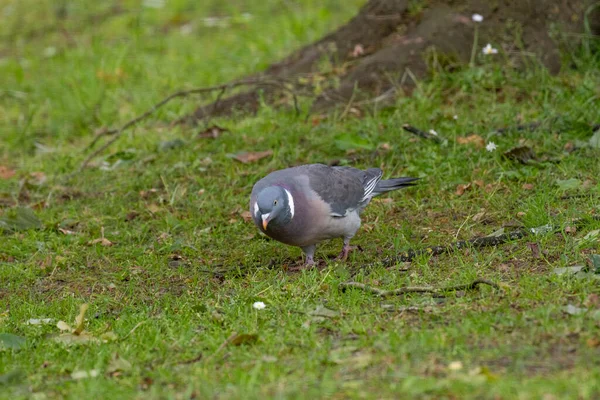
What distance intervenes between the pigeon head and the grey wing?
0.30 m

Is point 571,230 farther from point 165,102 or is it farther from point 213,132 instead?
point 165,102

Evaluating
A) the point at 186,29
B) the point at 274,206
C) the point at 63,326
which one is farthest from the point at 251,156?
the point at 186,29

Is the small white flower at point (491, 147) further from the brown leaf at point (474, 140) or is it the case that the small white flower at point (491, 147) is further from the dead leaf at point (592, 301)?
the dead leaf at point (592, 301)

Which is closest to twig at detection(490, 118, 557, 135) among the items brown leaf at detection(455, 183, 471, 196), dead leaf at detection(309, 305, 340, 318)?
brown leaf at detection(455, 183, 471, 196)

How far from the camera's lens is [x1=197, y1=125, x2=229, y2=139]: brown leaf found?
7.12 metres

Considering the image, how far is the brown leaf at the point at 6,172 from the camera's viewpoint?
725 cm

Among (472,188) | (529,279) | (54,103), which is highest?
(529,279)

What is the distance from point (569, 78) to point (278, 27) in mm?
3766

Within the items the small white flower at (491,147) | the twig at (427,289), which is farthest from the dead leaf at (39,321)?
the small white flower at (491,147)

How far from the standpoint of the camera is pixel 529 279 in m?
4.30

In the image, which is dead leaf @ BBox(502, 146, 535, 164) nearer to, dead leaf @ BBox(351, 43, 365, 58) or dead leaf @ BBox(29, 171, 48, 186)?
dead leaf @ BBox(351, 43, 365, 58)

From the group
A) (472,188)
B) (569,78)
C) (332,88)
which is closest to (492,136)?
(472,188)

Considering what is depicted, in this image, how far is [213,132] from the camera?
23.4 ft

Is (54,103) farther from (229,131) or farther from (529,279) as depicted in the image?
(529,279)
